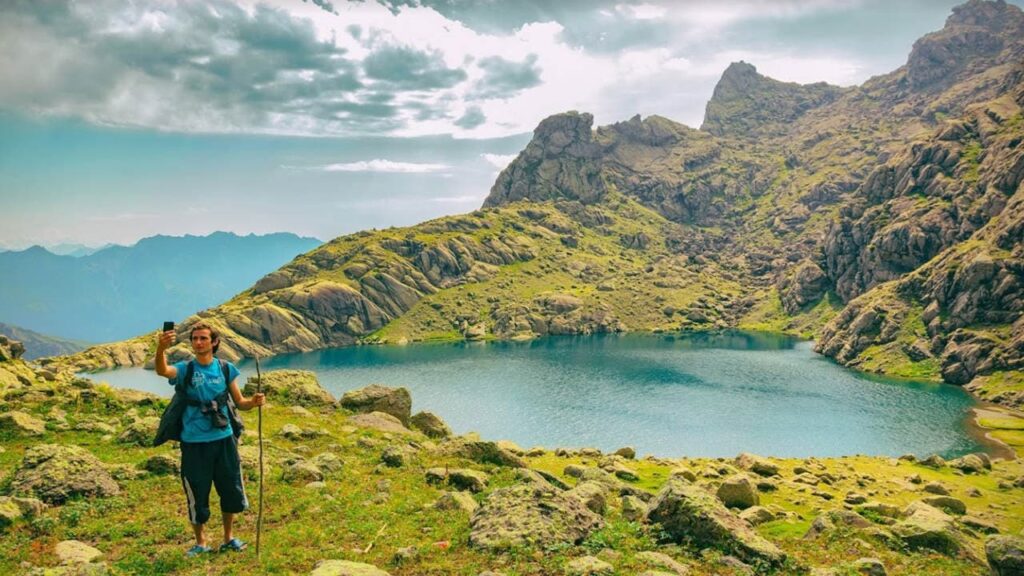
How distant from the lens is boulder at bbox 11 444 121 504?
68.4ft

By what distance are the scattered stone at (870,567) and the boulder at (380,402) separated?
3611 cm

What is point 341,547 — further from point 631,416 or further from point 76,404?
point 631,416

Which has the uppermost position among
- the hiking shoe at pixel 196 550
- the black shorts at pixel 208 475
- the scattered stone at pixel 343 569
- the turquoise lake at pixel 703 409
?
the black shorts at pixel 208 475

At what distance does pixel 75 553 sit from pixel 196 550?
3610mm

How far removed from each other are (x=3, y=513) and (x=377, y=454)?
59.2 feet

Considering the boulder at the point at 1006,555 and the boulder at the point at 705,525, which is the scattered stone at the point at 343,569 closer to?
the boulder at the point at 705,525

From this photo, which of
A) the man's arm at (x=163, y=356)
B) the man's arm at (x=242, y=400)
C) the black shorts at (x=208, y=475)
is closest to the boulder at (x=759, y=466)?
the black shorts at (x=208, y=475)

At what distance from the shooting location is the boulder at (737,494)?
133 feet

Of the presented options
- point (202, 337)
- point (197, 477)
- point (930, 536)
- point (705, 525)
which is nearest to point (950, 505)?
point (930, 536)

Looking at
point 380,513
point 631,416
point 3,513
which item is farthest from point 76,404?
point 631,416

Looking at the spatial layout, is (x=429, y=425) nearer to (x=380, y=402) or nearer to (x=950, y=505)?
(x=380, y=402)

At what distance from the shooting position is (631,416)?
130m

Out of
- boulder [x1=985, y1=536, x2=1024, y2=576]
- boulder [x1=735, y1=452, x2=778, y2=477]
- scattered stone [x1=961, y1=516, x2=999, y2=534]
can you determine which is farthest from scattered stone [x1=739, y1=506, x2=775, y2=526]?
boulder [x1=735, y1=452, x2=778, y2=477]

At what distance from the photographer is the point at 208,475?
16844mm
